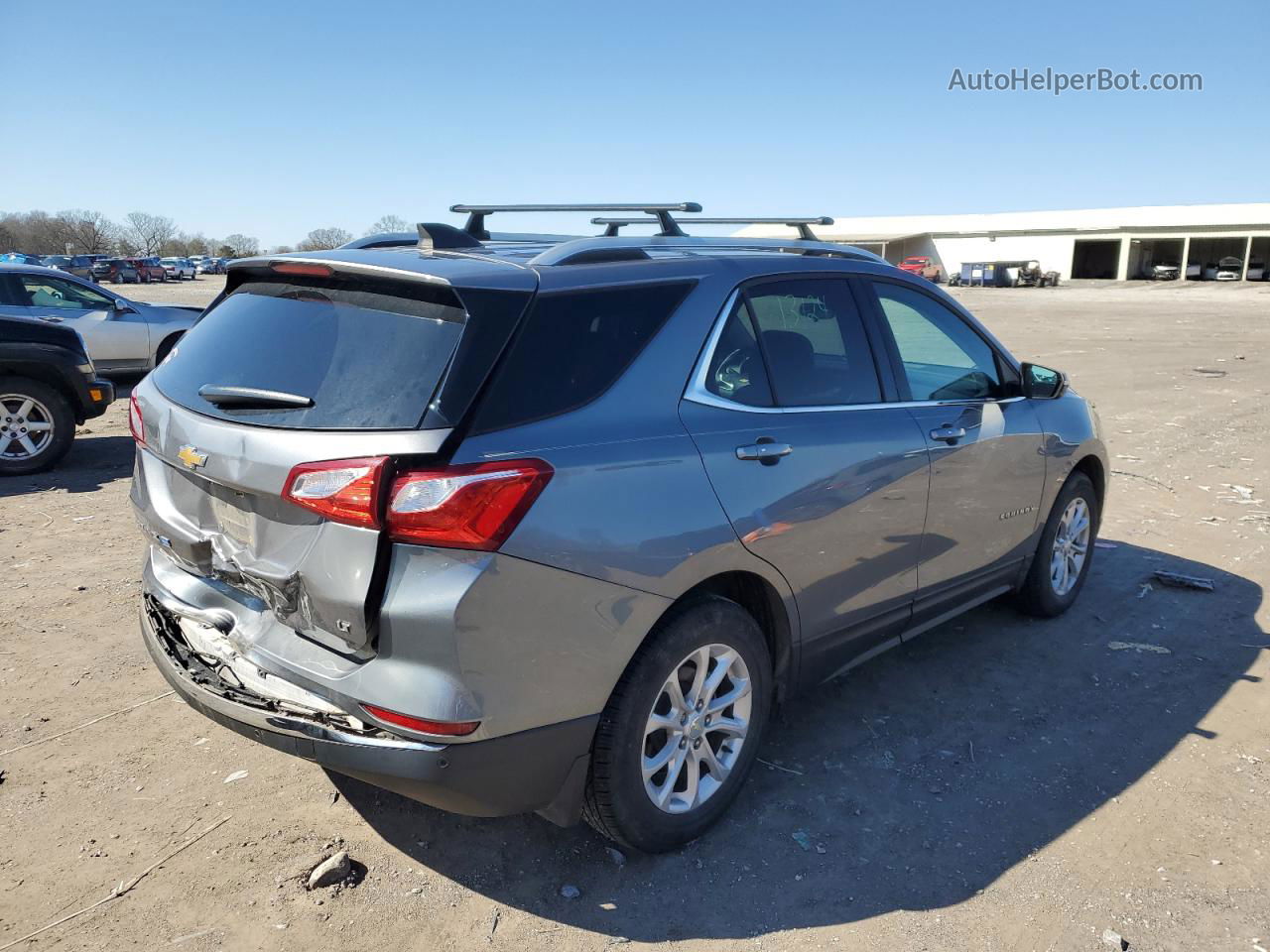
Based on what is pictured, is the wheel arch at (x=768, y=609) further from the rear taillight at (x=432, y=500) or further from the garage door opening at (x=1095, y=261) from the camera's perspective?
the garage door opening at (x=1095, y=261)

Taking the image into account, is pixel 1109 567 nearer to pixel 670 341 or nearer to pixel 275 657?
pixel 670 341

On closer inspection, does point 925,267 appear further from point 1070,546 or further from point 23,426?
point 1070,546

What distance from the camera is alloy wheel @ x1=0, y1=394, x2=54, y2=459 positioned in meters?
8.04

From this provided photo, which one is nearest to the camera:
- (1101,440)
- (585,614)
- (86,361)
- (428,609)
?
(428,609)

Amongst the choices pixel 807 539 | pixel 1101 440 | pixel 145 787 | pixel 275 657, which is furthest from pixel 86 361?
pixel 1101 440

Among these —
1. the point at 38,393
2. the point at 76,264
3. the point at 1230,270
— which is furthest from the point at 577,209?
the point at 1230,270

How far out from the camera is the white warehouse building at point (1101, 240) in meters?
65.0

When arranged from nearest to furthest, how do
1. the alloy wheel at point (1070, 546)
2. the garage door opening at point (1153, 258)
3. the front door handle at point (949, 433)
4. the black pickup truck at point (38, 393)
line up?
the front door handle at point (949, 433), the alloy wheel at point (1070, 546), the black pickup truck at point (38, 393), the garage door opening at point (1153, 258)

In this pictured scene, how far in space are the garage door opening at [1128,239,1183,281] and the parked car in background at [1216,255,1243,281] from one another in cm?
314

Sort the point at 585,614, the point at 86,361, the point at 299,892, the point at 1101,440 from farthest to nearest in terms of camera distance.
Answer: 1. the point at 86,361
2. the point at 1101,440
3. the point at 299,892
4. the point at 585,614

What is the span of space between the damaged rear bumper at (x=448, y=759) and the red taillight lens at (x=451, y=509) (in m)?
0.55

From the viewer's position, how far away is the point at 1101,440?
525 cm

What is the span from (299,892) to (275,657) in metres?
0.77

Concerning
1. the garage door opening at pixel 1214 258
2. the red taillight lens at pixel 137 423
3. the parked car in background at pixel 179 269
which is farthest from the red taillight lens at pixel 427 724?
the garage door opening at pixel 1214 258
